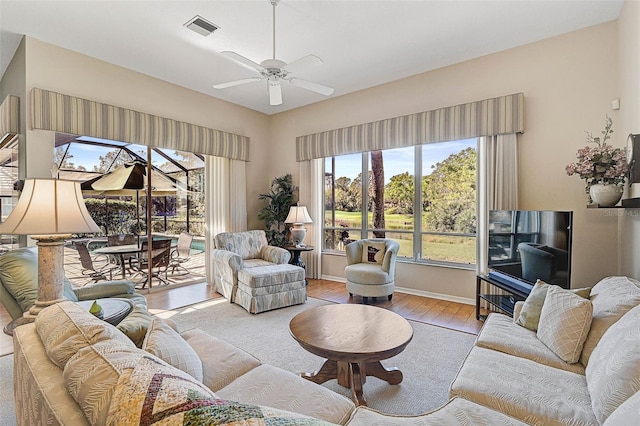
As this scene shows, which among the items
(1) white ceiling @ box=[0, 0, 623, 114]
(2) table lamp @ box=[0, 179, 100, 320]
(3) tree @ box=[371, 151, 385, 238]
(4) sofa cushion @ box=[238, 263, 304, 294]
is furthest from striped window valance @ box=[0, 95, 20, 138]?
(3) tree @ box=[371, 151, 385, 238]

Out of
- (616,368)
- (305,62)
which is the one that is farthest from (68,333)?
(305,62)

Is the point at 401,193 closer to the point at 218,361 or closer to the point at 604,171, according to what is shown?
the point at 604,171

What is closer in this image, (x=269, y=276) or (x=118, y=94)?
(x=269, y=276)

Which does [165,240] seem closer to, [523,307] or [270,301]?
[270,301]

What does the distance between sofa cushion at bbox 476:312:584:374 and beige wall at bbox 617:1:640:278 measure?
1327 millimetres

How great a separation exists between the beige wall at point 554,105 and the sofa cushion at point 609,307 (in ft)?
5.60

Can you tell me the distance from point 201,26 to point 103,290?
2747 millimetres

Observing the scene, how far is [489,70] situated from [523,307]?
3046 mm

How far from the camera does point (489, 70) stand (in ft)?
12.7

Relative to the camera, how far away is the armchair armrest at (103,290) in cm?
257

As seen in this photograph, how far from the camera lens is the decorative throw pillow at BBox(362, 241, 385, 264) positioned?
443 centimetres

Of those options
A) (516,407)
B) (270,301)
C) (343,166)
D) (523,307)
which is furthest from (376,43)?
(516,407)


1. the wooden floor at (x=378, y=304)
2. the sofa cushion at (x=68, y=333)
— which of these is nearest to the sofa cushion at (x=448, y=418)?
the sofa cushion at (x=68, y=333)

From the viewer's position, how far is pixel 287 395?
1.38 meters
